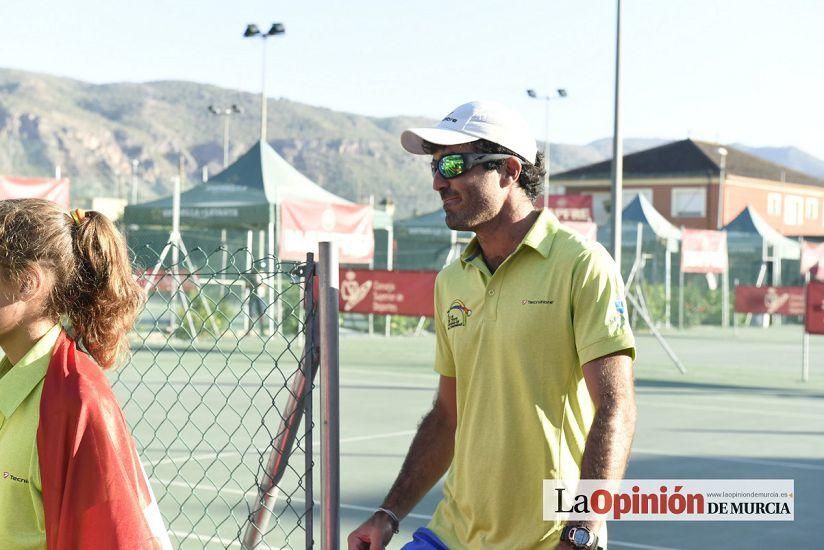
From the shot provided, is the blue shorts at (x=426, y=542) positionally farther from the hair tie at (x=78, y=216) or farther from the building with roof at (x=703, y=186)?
the building with roof at (x=703, y=186)

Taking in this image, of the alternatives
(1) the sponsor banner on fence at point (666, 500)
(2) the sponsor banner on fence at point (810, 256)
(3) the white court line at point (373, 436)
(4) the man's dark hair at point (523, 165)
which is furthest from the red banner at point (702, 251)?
(4) the man's dark hair at point (523, 165)

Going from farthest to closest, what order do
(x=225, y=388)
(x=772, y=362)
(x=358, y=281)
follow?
(x=772, y=362) → (x=358, y=281) → (x=225, y=388)

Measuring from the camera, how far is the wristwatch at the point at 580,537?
3.13m

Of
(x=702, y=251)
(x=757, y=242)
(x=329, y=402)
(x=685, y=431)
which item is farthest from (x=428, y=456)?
(x=757, y=242)

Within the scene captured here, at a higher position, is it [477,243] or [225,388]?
[477,243]

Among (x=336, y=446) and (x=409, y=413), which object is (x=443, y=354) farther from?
(x=409, y=413)

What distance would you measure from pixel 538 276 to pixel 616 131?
48.2 ft

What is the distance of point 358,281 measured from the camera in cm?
2106

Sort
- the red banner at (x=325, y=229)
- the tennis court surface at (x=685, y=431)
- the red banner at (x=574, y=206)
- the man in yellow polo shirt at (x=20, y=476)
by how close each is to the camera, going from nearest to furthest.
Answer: the man in yellow polo shirt at (x=20, y=476) → the tennis court surface at (x=685, y=431) → the red banner at (x=325, y=229) → the red banner at (x=574, y=206)

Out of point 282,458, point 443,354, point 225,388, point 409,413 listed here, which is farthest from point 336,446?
point 225,388

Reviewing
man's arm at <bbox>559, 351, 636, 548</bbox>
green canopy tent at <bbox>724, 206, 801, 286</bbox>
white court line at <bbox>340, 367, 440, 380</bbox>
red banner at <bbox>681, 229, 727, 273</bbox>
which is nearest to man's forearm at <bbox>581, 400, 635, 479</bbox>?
man's arm at <bbox>559, 351, 636, 548</bbox>

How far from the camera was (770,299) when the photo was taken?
29.1 meters

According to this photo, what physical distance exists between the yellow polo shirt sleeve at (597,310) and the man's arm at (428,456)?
690 millimetres

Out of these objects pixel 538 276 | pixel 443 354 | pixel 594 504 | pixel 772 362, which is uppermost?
pixel 538 276
